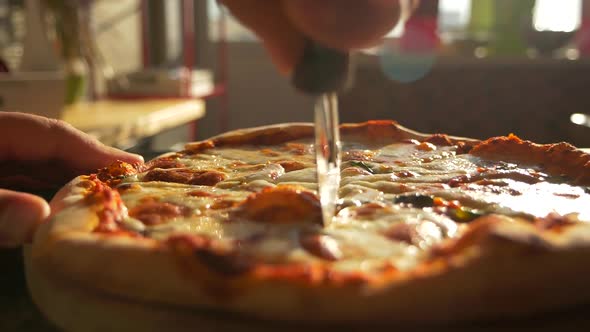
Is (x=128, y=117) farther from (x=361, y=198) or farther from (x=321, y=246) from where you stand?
(x=321, y=246)

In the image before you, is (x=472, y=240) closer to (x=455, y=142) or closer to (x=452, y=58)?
(x=455, y=142)

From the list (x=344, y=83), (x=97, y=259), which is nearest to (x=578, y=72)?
(x=344, y=83)

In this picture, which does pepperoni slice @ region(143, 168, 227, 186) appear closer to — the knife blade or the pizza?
the pizza

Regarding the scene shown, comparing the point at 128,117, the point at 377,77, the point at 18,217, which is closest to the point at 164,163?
the point at 18,217

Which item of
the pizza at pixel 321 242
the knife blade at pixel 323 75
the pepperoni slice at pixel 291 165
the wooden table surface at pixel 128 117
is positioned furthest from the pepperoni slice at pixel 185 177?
the wooden table surface at pixel 128 117

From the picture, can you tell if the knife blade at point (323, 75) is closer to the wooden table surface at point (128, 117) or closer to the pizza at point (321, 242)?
the pizza at point (321, 242)

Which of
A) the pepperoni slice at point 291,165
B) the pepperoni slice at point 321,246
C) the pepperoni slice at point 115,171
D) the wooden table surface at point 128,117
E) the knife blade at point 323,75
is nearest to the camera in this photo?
the pepperoni slice at point 321,246

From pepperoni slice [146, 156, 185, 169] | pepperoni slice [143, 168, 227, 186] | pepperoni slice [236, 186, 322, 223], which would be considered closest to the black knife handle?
pepperoni slice [236, 186, 322, 223]
